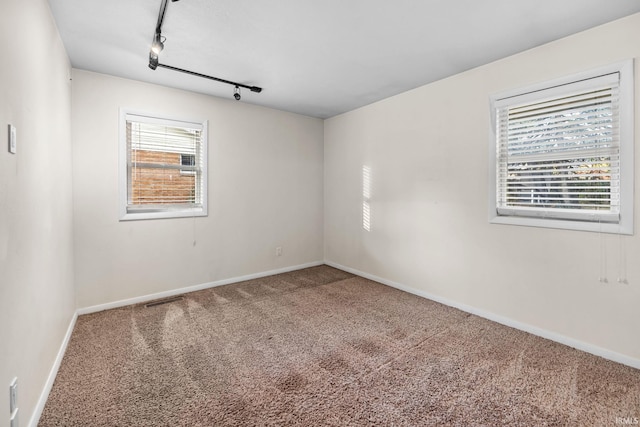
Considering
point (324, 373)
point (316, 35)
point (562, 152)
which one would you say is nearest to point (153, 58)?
point (316, 35)

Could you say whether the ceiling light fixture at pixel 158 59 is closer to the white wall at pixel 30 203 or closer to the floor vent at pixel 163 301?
the white wall at pixel 30 203

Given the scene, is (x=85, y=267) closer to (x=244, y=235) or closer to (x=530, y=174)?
(x=244, y=235)

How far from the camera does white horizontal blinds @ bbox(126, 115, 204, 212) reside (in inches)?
130

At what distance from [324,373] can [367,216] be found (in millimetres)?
2501

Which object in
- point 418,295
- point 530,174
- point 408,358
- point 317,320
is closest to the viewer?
point 408,358

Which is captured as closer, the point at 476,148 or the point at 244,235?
the point at 476,148

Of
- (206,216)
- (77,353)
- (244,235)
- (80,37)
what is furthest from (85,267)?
(80,37)

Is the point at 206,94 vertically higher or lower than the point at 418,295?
higher

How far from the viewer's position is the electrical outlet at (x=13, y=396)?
1.28 m

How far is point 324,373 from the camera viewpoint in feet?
6.67

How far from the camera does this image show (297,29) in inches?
88.2

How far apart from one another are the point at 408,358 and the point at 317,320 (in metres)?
0.97

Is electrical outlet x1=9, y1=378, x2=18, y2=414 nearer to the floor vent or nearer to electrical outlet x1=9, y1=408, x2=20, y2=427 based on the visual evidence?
electrical outlet x1=9, y1=408, x2=20, y2=427

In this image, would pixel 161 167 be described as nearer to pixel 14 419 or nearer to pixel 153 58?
pixel 153 58
